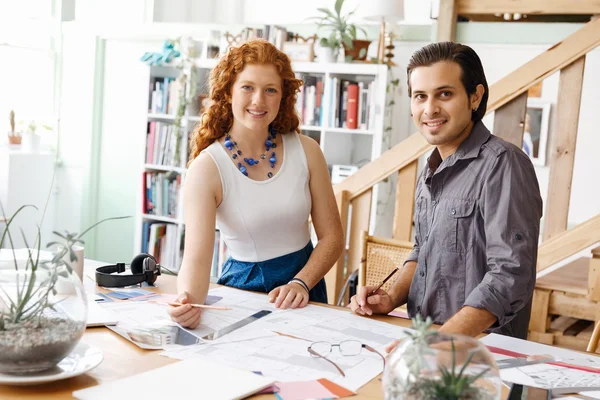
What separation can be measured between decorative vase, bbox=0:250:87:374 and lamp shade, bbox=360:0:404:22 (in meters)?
3.34

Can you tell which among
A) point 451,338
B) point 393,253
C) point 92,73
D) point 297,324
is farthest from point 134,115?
point 451,338

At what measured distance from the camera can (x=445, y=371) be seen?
0.91m

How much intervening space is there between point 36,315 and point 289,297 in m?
0.78

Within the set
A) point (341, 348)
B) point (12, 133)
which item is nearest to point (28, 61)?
point (12, 133)

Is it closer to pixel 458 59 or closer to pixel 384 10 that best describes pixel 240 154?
pixel 458 59

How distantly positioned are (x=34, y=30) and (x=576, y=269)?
4.21 metres

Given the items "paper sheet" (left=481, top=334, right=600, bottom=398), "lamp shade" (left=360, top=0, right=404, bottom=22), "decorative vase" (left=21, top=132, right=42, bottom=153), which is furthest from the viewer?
"decorative vase" (left=21, top=132, right=42, bottom=153)

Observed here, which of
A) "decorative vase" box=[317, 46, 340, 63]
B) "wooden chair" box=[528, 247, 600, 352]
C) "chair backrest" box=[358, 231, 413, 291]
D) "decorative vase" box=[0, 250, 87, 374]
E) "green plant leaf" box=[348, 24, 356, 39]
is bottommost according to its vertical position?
"wooden chair" box=[528, 247, 600, 352]

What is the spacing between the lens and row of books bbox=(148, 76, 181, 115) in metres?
4.99

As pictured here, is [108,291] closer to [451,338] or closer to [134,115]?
[451,338]

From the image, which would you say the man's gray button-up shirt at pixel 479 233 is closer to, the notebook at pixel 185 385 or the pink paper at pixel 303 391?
the pink paper at pixel 303 391

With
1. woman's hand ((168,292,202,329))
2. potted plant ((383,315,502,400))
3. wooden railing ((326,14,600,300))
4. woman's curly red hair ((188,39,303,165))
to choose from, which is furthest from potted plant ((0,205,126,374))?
wooden railing ((326,14,600,300))

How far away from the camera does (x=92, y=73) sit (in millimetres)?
5527

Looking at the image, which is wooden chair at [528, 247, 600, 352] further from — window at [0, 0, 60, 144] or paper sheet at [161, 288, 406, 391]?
window at [0, 0, 60, 144]
